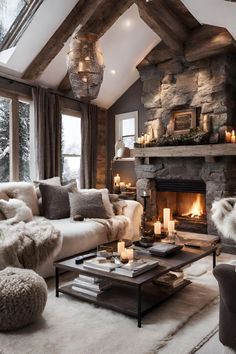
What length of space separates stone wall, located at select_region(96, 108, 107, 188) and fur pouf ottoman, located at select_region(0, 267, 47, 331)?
13.0 ft

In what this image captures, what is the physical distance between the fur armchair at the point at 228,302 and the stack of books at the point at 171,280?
0.90m

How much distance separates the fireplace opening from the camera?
4859mm

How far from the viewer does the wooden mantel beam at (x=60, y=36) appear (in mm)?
4184

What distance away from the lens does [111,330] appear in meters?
2.06

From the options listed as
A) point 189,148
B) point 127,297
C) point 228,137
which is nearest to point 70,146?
point 189,148

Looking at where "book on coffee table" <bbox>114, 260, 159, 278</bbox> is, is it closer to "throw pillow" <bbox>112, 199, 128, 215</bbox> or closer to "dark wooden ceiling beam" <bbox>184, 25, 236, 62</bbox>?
"throw pillow" <bbox>112, 199, 128, 215</bbox>

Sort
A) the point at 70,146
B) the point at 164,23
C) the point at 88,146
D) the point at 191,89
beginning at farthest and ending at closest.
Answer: the point at 88,146
the point at 70,146
the point at 191,89
the point at 164,23

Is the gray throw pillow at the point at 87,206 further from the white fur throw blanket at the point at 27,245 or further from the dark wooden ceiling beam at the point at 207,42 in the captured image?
the dark wooden ceiling beam at the point at 207,42

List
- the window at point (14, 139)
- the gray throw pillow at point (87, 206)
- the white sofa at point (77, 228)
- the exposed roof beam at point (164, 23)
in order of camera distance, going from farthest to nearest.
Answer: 1. the window at point (14, 139)
2. the exposed roof beam at point (164, 23)
3. the gray throw pillow at point (87, 206)
4. the white sofa at point (77, 228)

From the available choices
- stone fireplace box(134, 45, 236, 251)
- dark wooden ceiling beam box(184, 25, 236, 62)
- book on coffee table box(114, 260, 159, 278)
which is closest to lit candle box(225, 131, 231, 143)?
stone fireplace box(134, 45, 236, 251)

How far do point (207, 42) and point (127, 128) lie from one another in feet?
6.96

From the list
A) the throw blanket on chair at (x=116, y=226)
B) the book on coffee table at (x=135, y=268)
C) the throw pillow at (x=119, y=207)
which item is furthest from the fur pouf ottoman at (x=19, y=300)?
the throw pillow at (x=119, y=207)

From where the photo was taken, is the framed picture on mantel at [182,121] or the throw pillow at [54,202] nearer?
the throw pillow at [54,202]

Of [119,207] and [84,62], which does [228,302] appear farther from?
[119,207]
